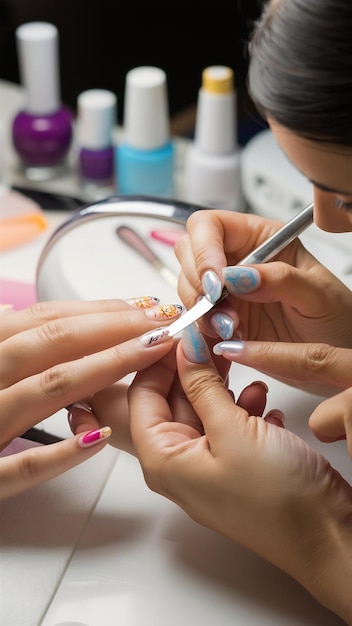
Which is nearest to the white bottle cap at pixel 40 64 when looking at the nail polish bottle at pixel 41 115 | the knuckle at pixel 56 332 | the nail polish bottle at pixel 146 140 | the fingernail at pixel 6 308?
the nail polish bottle at pixel 41 115

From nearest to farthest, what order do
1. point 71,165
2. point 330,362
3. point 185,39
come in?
point 330,362
point 71,165
point 185,39

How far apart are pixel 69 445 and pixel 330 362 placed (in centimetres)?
20

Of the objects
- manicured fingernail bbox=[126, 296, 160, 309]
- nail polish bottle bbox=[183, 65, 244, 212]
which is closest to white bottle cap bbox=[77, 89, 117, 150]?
nail polish bottle bbox=[183, 65, 244, 212]

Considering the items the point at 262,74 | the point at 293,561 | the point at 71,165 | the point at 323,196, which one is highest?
the point at 262,74

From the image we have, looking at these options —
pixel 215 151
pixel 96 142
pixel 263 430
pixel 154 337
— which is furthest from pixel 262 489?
pixel 96 142

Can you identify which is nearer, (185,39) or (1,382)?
(1,382)

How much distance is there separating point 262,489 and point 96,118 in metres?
0.64

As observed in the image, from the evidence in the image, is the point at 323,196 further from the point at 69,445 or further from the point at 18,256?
the point at 18,256

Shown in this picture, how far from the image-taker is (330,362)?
596 mm

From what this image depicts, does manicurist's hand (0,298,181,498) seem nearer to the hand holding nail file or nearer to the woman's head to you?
the hand holding nail file

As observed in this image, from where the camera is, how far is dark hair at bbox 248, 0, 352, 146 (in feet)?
1.55

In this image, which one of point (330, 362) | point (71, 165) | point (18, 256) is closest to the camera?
point (330, 362)

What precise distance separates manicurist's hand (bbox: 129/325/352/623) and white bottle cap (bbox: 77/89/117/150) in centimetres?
56

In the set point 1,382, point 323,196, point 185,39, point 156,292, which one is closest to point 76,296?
point 156,292
